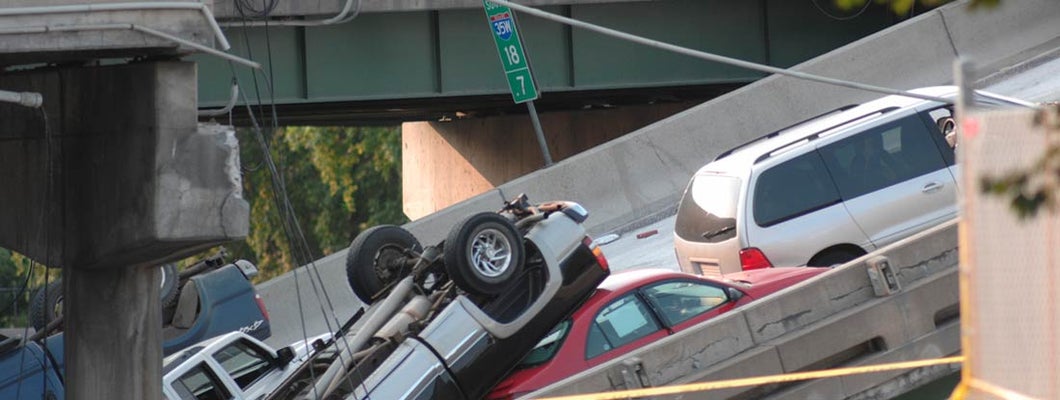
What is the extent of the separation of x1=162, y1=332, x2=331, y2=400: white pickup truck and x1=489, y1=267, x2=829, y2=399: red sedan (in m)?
1.87

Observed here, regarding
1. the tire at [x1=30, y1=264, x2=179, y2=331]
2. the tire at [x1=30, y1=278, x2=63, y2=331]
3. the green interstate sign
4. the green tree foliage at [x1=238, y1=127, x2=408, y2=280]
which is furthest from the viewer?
the green tree foliage at [x1=238, y1=127, x2=408, y2=280]

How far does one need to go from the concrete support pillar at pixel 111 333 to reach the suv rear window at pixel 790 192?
16.7ft

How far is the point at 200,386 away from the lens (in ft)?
42.6

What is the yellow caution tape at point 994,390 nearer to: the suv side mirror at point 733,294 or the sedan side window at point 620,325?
the sedan side window at point 620,325

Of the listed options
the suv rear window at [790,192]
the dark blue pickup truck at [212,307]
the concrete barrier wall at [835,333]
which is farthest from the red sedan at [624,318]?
the dark blue pickup truck at [212,307]

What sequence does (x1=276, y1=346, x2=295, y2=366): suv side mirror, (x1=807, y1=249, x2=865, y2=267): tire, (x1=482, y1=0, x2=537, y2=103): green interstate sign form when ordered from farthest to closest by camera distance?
(x1=482, y1=0, x2=537, y2=103): green interstate sign
(x1=807, y1=249, x2=865, y2=267): tire
(x1=276, y1=346, x2=295, y2=366): suv side mirror

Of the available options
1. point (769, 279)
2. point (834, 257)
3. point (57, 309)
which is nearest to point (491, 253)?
point (769, 279)

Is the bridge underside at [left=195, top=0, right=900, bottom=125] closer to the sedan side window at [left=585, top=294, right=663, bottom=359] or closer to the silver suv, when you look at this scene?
the silver suv

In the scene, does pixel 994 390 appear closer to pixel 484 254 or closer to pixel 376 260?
pixel 484 254

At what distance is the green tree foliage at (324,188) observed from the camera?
A: 177 ft

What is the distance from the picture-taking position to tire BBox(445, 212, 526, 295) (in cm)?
1212

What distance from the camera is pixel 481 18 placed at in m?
27.3

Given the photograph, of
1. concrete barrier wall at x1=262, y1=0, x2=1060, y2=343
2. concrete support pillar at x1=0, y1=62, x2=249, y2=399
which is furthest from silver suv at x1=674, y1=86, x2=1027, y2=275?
concrete barrier wall at x1=262, y1=0, x2=1060, y2=343

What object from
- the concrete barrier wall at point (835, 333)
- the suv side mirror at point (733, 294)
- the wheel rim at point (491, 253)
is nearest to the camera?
the concrete barrier wall at point (835, 333)
